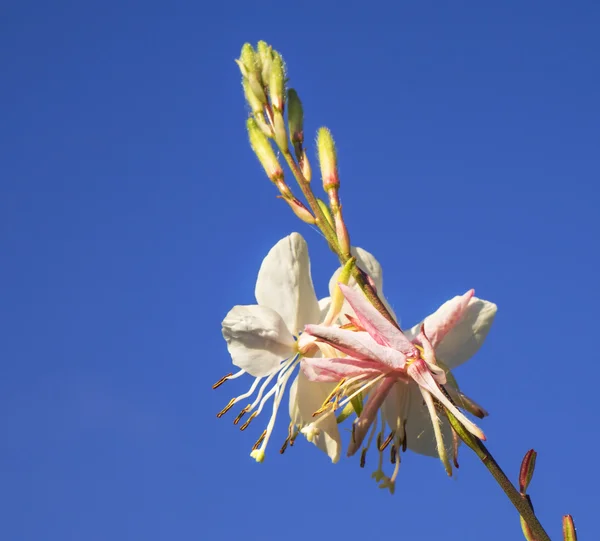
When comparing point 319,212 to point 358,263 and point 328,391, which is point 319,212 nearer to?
point 358,263

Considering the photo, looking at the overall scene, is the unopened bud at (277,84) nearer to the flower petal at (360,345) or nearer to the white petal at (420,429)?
the flower petal at (360,345)

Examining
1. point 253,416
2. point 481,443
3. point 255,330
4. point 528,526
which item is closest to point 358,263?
point 255,330

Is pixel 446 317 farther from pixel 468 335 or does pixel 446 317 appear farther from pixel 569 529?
pixel 569 529

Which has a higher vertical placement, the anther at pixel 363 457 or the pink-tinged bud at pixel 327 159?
the pink-tinged bud at pixel 327 159

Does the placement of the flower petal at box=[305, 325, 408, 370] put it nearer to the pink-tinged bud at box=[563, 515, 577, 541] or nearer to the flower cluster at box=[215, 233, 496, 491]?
the flower cluster at box=[215, 233, 496, 491]

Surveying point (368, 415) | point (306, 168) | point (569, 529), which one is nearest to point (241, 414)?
point (368, 415)

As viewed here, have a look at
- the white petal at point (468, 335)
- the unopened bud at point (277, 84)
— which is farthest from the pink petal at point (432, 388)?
the unopened bud at point (277, 84)
